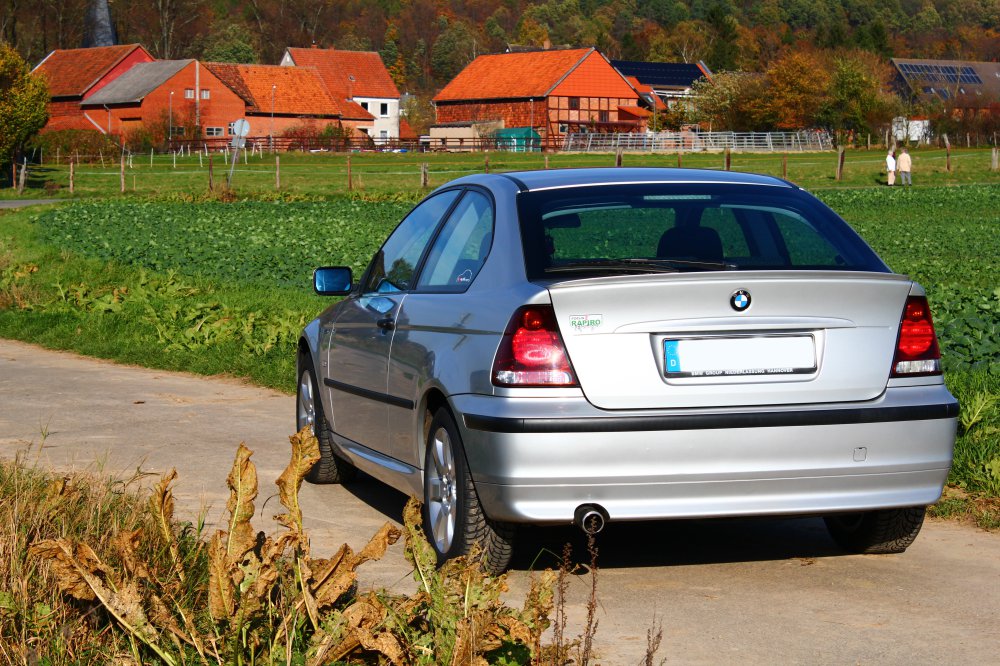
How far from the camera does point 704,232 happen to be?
6355mm

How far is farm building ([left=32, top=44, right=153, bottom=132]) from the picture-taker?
110m

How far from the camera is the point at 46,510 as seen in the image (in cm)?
527

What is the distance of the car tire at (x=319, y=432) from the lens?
823cm

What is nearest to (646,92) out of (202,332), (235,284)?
(235,284)

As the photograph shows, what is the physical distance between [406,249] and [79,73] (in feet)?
360

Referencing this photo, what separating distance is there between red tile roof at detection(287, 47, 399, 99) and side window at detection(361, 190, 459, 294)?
13303 centimetres

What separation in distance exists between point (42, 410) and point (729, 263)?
6.19m

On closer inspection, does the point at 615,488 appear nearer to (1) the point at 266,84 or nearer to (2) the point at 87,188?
(2) the point at 87,188

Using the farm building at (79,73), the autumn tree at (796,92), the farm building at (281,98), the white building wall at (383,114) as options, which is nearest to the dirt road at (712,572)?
the autumn tree at (796,92)

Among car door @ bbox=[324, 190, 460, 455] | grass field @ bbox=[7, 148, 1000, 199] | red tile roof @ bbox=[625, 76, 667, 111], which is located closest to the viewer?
car door @ bbox=[324, 190, 460, 455]

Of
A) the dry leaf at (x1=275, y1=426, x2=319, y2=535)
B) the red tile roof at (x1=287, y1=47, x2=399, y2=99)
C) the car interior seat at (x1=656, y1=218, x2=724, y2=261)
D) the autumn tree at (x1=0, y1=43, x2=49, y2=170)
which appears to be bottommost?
the dry leaf at (x1=275, y1=426, x2=319, y2=535)

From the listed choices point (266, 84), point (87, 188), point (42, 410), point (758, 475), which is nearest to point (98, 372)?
point (42, 410)

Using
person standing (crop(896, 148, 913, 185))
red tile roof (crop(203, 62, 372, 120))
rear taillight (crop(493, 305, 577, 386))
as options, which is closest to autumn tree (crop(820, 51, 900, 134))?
red tile roof (crop(203, 62, 372, 120))

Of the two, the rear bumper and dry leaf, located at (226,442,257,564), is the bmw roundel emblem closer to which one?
the rear bumper
